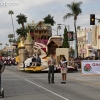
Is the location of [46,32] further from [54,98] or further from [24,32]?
[54,98]

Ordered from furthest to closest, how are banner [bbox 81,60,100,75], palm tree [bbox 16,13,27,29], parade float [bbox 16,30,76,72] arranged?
palm tree [bbox 16,13,27,29] → parade float [bbox 16,30,76,72] → banner [bbox 81,60,100,75]

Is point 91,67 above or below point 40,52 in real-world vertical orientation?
below

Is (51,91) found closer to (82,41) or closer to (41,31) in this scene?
(82,41)

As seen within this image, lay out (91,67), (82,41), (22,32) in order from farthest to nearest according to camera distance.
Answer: (22,32)
(82,41)
(91,67)

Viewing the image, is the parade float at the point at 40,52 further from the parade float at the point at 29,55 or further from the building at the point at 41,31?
the building at the point at 41,31

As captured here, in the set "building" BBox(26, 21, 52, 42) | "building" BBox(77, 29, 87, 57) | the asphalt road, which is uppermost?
"building" BBox(26, 21, 52, 42)

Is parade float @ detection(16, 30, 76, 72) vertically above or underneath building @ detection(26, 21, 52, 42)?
underneath

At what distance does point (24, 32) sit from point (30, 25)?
6198 mm

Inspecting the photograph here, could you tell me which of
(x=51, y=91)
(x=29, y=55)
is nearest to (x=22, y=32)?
(x=29, y=55)

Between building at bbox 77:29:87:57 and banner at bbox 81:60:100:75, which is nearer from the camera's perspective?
banner at bbox 81:60:100:75

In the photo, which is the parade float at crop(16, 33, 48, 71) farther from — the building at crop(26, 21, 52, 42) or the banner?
the building at crop(26, 21, 52, 42)

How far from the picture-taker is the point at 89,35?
72.4m

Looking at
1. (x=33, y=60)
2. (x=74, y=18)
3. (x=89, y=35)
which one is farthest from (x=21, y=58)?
(x=89, y=35)

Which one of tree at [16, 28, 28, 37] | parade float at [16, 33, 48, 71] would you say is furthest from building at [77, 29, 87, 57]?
tree at [16, 28, 28, 37]
